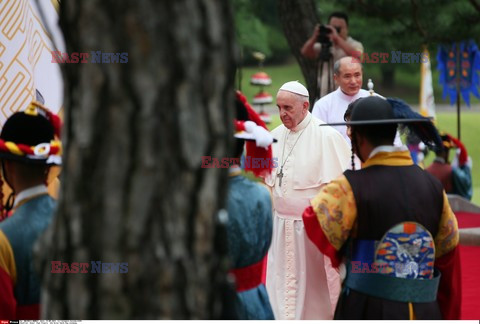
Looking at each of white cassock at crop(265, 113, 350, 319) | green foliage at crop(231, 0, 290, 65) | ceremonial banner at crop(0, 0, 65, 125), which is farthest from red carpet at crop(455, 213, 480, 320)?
green foliage at crop(231, 0, 290, 65)

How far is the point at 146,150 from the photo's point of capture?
1.96m

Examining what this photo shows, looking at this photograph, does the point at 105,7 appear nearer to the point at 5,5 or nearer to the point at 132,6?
the point at 132,6

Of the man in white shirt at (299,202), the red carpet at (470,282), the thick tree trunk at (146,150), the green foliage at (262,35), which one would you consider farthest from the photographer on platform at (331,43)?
the green foliage at (262,35)

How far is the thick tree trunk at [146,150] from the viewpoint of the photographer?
1.95 meters

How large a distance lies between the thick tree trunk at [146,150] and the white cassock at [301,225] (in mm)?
3628

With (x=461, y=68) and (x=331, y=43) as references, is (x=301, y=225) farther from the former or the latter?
(x=461, y=68)

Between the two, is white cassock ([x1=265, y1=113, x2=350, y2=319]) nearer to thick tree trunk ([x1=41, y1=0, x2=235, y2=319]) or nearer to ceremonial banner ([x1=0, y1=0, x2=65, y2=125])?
ceremonial banner ([x1=0, y1=0, x2=65, y2=125])

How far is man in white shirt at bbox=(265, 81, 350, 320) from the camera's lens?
564 cm

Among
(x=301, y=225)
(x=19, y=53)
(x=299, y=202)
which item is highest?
(x=19, y=53)

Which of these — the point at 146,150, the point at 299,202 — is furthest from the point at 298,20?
the point at 146,150

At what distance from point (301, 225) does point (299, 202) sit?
15 cm

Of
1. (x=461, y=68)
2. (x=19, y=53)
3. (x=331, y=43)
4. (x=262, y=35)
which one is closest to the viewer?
(x=19, y=53)

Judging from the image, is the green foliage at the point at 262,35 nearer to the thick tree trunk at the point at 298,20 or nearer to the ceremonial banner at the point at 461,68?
the ceremonial banner at the point at 461,68

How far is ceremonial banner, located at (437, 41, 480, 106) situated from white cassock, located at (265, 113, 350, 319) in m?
7.64
